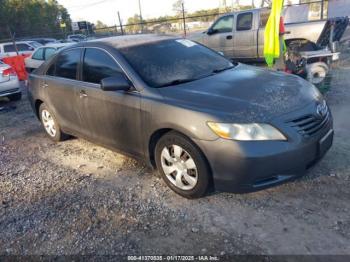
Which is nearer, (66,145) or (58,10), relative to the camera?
(66,145)

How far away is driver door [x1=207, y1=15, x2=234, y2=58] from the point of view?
33.9 feet

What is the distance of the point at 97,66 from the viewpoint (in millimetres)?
4301

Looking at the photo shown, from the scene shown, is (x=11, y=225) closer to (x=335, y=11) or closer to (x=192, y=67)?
(x=192, y=67)

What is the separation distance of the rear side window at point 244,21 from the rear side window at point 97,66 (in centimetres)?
668

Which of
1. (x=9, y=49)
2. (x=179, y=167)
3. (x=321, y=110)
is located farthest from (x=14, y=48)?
(x=321, y=110)

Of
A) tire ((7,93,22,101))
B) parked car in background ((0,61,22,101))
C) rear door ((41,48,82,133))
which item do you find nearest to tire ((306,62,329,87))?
rear door ((41,48,82,133))

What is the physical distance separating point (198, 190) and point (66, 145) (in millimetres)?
2968

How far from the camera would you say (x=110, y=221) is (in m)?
3.36

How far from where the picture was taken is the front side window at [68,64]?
467 cm

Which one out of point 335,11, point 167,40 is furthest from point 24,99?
point 335,11

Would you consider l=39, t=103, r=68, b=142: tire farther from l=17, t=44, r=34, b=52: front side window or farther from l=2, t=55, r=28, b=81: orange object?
l=17, t=44, r=34, b=52: front side window

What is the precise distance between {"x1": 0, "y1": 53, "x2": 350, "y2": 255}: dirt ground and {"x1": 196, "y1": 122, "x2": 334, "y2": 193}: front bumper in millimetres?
317

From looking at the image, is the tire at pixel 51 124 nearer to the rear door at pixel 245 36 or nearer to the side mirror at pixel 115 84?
the side mirror at pixel 115 84

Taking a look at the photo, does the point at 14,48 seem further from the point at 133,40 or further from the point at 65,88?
the point at 133,40
